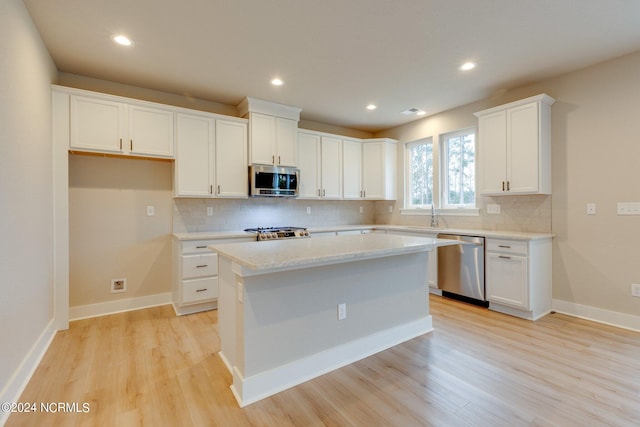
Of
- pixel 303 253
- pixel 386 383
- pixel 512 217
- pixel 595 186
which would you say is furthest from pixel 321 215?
pixel 595 186

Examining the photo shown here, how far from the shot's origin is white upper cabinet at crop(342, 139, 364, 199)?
4965 mm

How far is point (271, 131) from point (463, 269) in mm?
3043

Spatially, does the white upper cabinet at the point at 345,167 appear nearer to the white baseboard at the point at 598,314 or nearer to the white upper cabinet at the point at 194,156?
the white upper cabinet at the point at 194,156

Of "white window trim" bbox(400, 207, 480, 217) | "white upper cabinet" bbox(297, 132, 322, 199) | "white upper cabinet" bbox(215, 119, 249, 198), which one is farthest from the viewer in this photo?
"white upper cabinet" bbox(297, 132, 322, 199)

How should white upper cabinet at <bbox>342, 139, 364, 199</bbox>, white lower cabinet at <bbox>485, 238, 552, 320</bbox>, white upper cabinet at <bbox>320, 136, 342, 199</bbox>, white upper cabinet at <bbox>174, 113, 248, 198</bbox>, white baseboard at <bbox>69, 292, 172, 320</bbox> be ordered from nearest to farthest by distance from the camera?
white lower cabinet at <bbox>485, 238, 552, 320</bbox>
white baseboard at <bbox>69, 292, 172, 320</bbox>
white upper cabinet at <bbox>174, 113, 248, 198</bbox>
white upper cabinet at <bbox>320, 136, 342, 199</bbox>
white upper cabinet at <bbox>342, 139, 364, 199</bbox>

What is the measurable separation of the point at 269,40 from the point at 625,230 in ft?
12.4

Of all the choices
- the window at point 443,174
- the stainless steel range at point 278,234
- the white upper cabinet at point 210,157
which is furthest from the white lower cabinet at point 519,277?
the white upper cabinet at point 210,157

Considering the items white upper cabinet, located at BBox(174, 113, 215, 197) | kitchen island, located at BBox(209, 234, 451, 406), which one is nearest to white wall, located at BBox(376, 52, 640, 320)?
kitchen island, located at BBox(209, 234, 451, 406)

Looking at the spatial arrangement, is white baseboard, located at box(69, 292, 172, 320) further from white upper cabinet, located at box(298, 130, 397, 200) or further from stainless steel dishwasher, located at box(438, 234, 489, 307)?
stainless steel dishwasher, located at box(438, 234, 489, 307)

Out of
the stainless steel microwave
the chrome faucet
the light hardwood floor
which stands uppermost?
the stainless steel microwave

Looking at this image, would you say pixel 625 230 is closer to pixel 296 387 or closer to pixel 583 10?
pixel 583 10

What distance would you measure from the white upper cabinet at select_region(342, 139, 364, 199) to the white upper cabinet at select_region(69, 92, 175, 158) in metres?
2.62

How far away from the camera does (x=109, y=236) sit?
338cm

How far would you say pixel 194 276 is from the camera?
3311 mm
